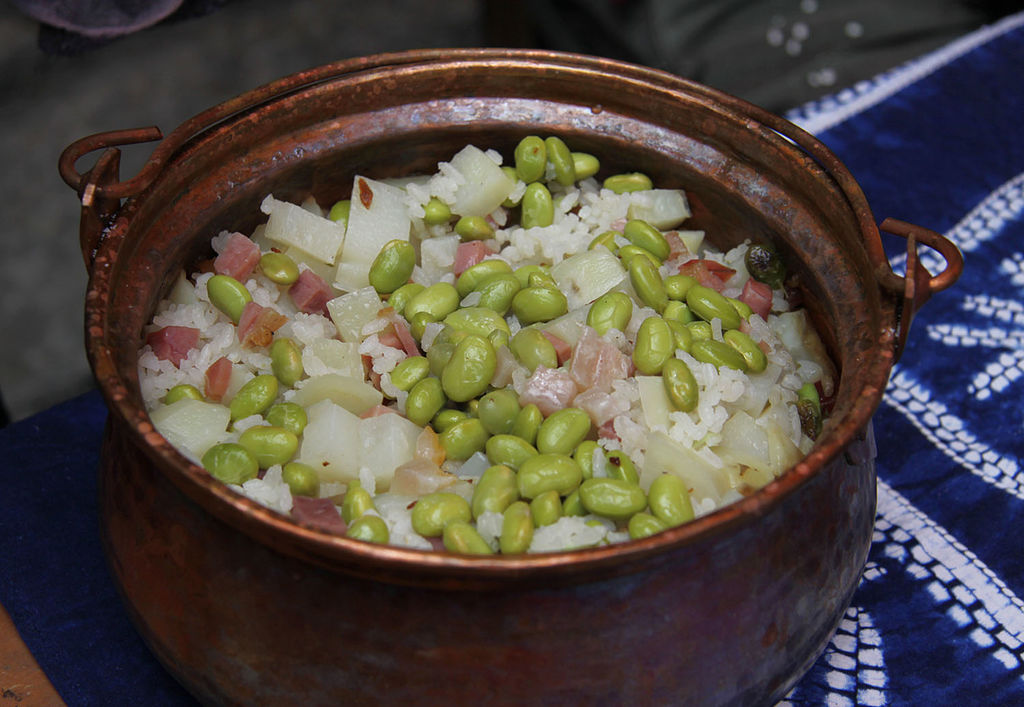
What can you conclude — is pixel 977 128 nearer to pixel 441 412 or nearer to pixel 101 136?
pixel 441 412

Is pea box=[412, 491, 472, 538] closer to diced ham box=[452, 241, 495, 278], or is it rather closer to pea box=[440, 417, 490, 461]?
pea box=[440, 417, 490, 461]

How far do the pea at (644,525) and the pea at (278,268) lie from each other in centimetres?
83

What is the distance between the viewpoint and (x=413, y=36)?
4.34 m

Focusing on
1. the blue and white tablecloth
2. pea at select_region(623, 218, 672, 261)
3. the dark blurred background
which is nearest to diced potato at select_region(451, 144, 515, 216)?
pea at select_region(623, 218, 672, 261)

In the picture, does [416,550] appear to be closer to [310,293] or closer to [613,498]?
[613,498]

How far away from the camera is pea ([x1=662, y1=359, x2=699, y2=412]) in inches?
65.1

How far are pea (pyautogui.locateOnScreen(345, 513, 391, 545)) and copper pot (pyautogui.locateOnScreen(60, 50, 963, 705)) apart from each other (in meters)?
0.13

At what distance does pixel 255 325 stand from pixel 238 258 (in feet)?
0.48

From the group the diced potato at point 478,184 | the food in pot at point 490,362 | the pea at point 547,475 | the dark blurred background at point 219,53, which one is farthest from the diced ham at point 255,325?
the dark blurred background at point 219,53

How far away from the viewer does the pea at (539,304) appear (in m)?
1.83

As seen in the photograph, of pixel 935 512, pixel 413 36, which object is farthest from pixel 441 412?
pixel 413 36

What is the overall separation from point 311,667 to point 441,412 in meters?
0.52

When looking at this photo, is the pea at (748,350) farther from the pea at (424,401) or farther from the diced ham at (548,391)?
the pea at (424,401)

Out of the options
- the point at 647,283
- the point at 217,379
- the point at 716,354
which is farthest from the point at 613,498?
the point at 217,379
